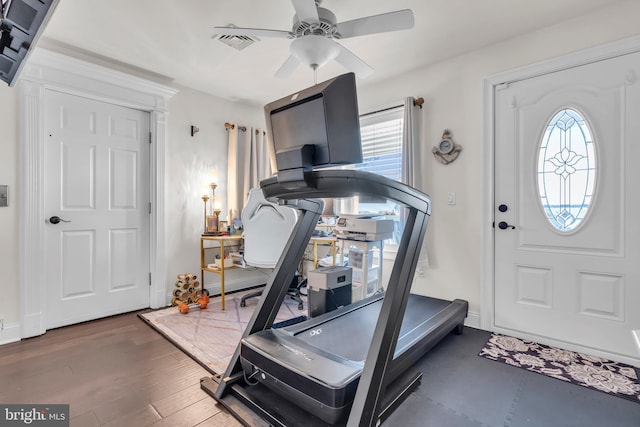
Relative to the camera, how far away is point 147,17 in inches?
87.7

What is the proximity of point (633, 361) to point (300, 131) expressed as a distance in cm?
270

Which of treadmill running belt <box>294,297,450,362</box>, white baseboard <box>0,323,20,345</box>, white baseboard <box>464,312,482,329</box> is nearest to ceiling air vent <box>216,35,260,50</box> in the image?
treadmill running belt <box>294,297,450,362</box>

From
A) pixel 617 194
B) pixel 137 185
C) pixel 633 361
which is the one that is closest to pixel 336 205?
pixel 137 185

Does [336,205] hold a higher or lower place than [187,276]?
higher

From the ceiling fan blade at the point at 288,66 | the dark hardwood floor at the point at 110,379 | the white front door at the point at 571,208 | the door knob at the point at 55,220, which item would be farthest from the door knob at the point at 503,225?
the door knob at the point at 55,220

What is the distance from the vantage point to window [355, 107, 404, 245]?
11.0 feet

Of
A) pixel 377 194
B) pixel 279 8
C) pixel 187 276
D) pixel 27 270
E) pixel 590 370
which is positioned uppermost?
pixel 279 8

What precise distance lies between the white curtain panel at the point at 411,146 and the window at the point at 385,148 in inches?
8.6

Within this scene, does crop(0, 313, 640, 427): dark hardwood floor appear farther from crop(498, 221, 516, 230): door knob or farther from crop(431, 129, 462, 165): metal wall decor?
crop(431, 129, 462, 165): metal wall decor

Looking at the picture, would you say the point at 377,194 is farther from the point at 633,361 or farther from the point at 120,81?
the point at 120,81

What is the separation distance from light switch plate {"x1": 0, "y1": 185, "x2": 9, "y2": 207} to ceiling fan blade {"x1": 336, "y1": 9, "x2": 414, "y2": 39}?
110 inches

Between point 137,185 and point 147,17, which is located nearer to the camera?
point 147,17

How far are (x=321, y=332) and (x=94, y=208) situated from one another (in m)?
2.45

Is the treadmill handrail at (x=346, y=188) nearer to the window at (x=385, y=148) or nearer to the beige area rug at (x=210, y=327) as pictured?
the beige area rug at (x=210, y=327)
